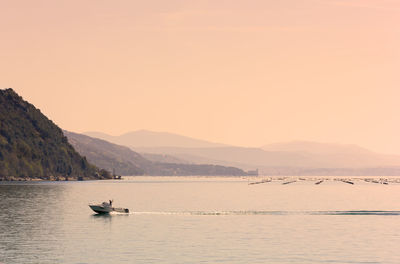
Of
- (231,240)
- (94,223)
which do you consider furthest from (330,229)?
(94,223)

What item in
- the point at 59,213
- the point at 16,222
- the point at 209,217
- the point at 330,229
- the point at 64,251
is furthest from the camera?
the point at 59,213

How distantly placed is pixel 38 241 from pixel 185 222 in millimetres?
40769

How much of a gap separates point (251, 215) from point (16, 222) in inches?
2030

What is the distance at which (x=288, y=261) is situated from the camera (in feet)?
269

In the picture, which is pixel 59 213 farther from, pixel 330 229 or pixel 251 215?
pixel 330 229

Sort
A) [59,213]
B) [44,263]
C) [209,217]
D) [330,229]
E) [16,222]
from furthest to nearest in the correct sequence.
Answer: [59,213], [209,217], [16,222], [330,229], [44,263]

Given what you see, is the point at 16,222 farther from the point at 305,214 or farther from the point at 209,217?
the point at 305,214

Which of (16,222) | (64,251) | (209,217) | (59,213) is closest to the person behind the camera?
(64,251)

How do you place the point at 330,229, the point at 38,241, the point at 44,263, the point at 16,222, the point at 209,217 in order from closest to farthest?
the point at 44,263 < the point at 38,241 < the point at 330,229 < the point at 16,222 < the point at 209,217

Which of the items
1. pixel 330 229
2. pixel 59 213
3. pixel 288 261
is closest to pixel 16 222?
pixel 59 213

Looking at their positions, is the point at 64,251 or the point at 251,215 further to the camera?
the point at 251,215

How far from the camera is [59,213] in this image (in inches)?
6265

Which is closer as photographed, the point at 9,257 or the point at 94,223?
the point at 9,257

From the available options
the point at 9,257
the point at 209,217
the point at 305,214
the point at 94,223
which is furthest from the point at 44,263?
the point at 305,214
